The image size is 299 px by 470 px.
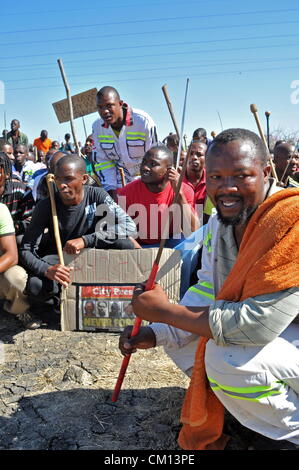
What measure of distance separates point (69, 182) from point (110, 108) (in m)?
1.71

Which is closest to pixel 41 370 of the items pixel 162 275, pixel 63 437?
pixel 63 437

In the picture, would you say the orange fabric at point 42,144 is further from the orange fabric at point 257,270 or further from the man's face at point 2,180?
the orange fabric at point 257,270

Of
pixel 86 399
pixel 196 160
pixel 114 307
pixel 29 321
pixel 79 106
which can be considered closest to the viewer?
pixel 86 399

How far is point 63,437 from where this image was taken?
210cm

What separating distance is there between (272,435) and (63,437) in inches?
37.3

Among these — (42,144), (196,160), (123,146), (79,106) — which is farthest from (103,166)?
(42,144)

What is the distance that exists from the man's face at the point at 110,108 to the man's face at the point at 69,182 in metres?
1.57

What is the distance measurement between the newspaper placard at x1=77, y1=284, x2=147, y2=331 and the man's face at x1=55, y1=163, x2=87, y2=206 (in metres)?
0.70

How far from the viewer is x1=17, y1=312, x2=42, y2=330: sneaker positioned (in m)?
3.57

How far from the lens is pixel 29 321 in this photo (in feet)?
11.8

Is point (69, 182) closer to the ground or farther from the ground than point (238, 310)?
farther from the ground

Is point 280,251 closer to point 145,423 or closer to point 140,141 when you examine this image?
point 145,423

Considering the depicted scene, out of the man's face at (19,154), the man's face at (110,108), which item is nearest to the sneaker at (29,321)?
the man's face at (110,108)

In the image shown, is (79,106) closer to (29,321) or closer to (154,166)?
(154,166)
